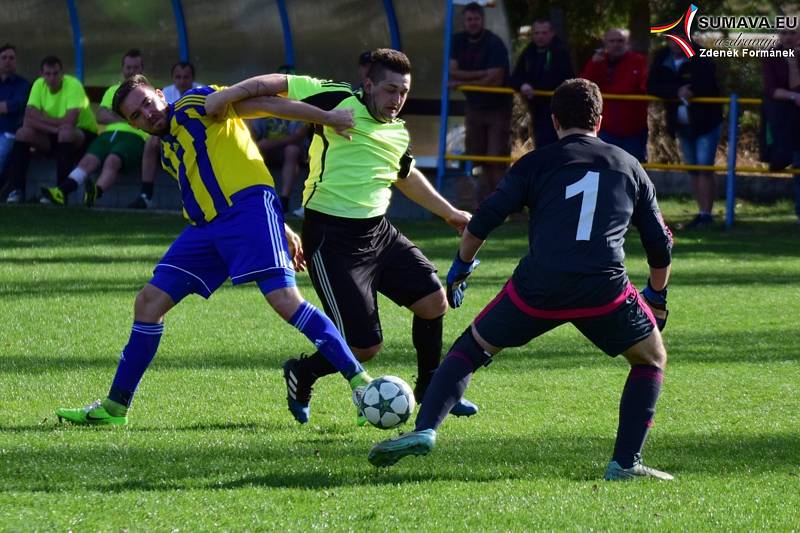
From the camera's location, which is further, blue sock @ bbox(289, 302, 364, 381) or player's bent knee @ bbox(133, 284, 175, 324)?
player's bent knee @ bbox(133, 284, 175, 324)

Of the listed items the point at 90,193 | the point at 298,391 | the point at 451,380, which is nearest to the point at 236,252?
the point at 298,391

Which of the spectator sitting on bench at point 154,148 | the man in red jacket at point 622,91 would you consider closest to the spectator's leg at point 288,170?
the spectator sitting on bench at point 154,148

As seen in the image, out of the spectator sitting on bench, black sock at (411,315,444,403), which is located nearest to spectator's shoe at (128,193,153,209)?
the spectator sitting on bench

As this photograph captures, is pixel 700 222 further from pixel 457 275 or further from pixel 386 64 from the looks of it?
pixel 457 275

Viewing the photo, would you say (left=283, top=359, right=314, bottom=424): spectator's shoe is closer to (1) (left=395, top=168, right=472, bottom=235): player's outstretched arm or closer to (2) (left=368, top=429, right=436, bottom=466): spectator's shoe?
(1) (left=395, top=168, right=472, bottom=235): player's outstretched arm

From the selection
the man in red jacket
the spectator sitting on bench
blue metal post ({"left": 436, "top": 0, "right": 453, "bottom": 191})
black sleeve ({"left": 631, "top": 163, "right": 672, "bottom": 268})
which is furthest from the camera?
blue metal post ({"left": 436, "top": 0, "right": 453, "bottom": 191})

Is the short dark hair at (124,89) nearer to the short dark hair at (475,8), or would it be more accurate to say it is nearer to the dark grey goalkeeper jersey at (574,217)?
the dark grey goalkeeper jersey at (574,217)

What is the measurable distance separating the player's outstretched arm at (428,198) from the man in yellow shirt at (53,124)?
10.9m

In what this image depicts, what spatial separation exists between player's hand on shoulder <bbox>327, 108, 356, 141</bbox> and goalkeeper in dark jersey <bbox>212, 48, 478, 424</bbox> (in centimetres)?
23

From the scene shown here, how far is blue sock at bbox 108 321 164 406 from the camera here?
6.83 metres

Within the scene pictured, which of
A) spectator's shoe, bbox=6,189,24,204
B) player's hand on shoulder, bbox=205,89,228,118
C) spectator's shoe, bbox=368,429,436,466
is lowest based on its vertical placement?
spectator's shoe, bbox=6,189,24,204

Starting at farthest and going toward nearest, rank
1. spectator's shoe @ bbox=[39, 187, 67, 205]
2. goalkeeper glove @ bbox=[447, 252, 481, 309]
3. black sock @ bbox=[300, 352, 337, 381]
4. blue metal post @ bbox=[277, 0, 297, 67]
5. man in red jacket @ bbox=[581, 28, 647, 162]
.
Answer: blue metal post @ bbox=[277, 0, 297, 67]
spectator's shoe @ bbox=[39, 187, 67, 205]
man in red jacket @ bbox=[581, 28, 647, 162]
black sock @ bbox=[300, 352, 337, 381]
goalkeeper glove @ bbox=[447, 252, 481, 309]

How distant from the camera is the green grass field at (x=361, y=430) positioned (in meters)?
5.17

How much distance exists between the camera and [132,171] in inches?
701
